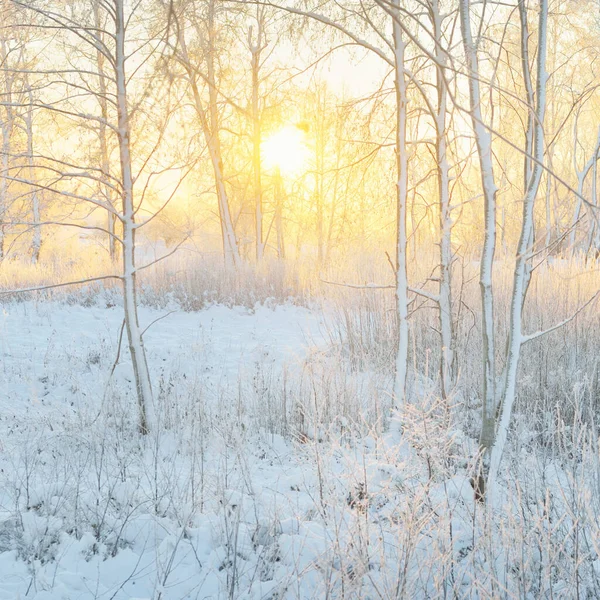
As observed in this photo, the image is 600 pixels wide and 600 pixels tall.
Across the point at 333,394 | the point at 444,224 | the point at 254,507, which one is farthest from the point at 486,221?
the point at 333,394

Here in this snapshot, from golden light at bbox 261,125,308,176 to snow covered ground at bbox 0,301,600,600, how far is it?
9.31 meters

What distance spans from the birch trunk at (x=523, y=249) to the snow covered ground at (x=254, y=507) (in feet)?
0.54

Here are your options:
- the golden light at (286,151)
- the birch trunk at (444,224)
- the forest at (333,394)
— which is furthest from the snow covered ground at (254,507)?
the golden light at (286,151)

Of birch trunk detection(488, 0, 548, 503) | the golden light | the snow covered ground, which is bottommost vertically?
the snow covered ground

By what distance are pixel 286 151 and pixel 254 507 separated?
13248 mm

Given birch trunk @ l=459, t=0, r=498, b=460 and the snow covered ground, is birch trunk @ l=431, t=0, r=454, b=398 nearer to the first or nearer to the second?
the snow covered ground

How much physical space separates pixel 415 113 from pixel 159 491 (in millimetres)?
2810

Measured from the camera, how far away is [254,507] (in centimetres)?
232

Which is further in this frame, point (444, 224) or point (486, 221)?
point (444, 224)

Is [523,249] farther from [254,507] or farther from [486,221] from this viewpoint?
[254,507]

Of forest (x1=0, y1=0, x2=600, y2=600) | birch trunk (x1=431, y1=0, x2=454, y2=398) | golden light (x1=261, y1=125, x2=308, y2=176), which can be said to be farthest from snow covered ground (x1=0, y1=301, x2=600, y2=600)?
golden light (x1=261, y1=125, x2=308, y2=176)

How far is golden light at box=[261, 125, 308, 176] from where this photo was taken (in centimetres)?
1344

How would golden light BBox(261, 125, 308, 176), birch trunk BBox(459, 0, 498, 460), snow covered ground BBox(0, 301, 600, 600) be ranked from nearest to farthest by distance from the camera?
snow covered ground BBox(0, 301, 600, 600)
birch trunk BBox(459, 0, 498, 460)
golden light BBox(261, 125, 308, 176)

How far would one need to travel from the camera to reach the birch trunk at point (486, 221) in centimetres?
198
